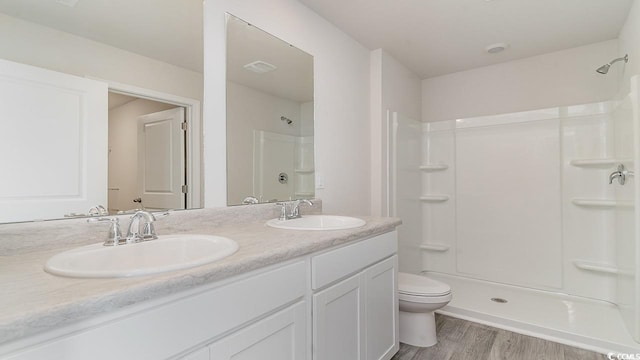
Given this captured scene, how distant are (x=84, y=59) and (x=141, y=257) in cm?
75

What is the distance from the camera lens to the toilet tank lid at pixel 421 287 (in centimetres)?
200

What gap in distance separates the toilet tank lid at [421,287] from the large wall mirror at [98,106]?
1.42m

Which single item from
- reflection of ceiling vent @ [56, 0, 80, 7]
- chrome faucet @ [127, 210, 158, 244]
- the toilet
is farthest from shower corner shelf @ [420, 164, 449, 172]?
reflection of ceiling vent @ [56, 0, 80, 7]

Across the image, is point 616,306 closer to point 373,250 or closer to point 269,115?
point 373,250

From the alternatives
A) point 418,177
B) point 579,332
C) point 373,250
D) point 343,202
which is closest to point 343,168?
point 343,202

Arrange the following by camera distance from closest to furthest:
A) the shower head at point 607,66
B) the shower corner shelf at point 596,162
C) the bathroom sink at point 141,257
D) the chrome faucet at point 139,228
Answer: the bathroom sink at point 141,257 → the chrome faucet at point 139,228 → the shower head at point 607,66 → the shower corner shelf at point 596,162

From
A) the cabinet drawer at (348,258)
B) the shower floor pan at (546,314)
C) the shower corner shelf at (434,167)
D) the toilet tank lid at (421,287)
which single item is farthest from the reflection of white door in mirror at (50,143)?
the shower corner shelf at (434,167)

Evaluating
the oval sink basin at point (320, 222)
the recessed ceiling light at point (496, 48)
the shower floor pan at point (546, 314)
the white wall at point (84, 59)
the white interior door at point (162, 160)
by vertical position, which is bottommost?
the shower floor pan at point (546, 314)

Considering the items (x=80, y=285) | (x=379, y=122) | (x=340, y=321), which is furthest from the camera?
(x=379, y=122)

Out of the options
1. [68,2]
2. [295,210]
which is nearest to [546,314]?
[295,210]

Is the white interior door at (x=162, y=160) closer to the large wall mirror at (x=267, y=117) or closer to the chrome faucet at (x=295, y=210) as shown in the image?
the large wall mirror at (x=267, y=117)

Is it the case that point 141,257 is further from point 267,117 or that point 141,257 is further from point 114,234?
point 267,117

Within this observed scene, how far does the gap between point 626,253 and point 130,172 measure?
9.89 feet

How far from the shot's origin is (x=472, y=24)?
2305 mm
